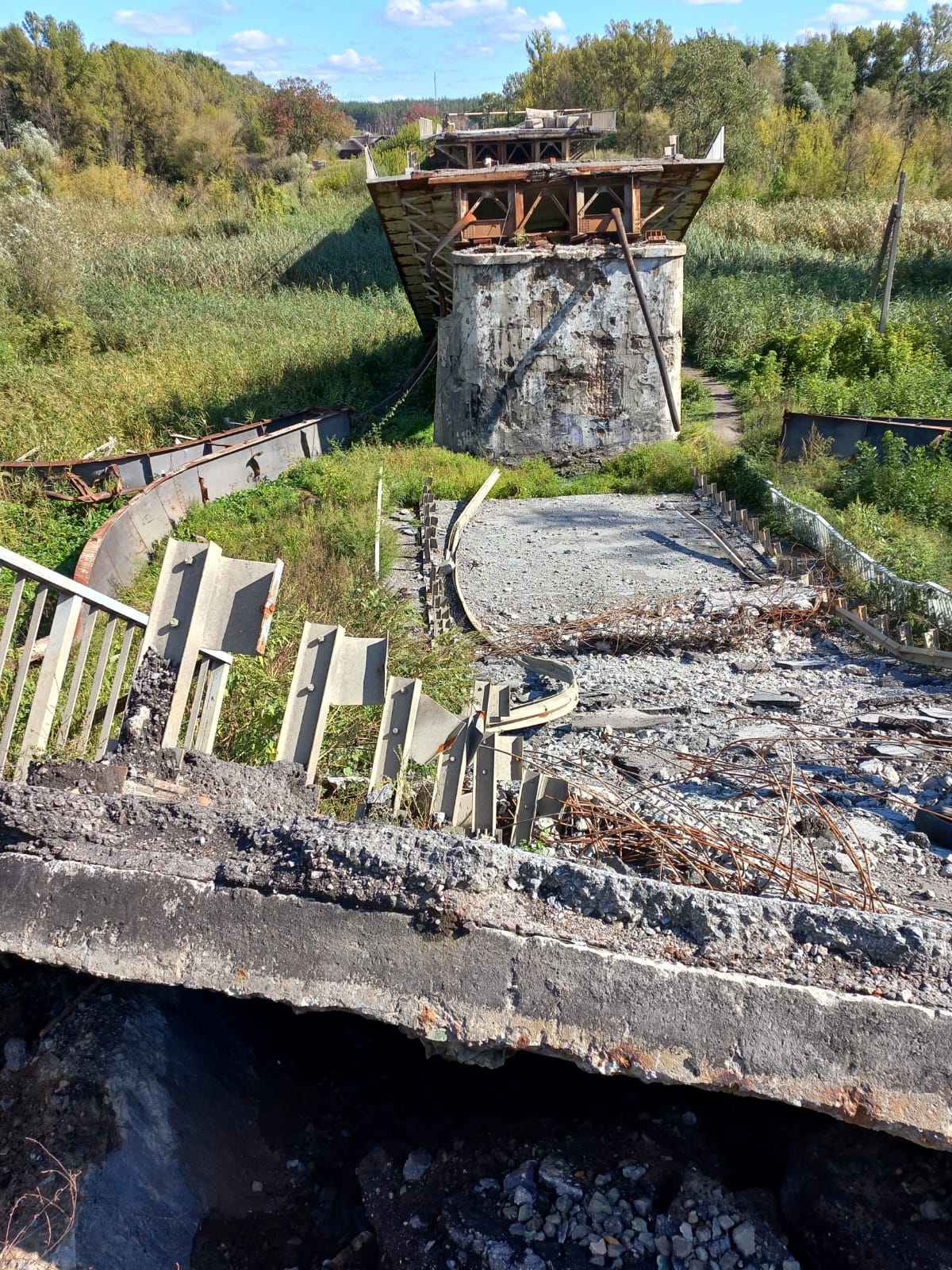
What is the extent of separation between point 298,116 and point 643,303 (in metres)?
33.6

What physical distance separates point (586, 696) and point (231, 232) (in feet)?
75.5

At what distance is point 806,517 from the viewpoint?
9.30m

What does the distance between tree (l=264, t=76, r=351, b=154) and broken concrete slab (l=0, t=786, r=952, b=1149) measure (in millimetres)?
42042

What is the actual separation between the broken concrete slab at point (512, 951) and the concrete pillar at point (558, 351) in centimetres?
1069

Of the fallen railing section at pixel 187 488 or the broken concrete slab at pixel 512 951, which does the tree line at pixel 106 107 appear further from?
the broken concrete slab at pixel 512 951

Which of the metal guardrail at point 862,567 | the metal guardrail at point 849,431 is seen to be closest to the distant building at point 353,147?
the metal guardrail at point 849,431

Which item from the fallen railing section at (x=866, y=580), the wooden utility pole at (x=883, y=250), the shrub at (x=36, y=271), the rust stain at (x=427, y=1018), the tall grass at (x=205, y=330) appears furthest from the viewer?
the shrub at (x=36, y=271)

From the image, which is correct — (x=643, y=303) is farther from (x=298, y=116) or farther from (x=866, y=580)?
(x=298, y=116)

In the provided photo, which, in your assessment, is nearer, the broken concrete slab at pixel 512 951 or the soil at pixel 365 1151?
the broken concrete slab at pixel 512 951

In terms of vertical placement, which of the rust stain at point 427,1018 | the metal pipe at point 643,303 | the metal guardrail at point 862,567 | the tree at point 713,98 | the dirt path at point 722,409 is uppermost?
the tree at point 713,98

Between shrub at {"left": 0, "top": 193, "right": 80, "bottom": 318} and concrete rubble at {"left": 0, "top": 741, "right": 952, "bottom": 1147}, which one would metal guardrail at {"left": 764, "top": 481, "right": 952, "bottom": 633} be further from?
shrub at {"left": 0, "top": 193, "right": 80, "bottom": 318}

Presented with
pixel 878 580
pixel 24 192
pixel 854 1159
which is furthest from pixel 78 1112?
pixel 24 192

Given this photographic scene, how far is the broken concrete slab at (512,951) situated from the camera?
1.94m

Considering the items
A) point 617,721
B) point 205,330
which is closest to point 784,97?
point 205,330
